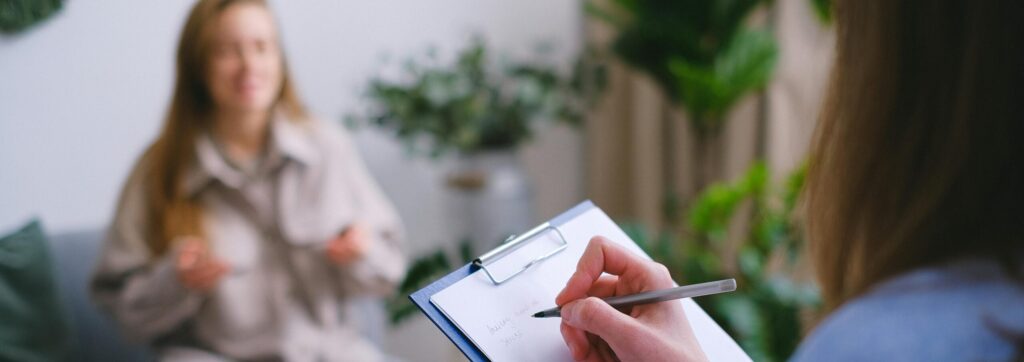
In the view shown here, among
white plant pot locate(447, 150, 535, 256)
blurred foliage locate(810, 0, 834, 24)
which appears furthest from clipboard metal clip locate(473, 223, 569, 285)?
blurred foliage locate(810, 0, 834, 24)

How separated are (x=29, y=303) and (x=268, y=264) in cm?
34

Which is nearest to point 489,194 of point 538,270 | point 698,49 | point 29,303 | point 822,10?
point 698,49

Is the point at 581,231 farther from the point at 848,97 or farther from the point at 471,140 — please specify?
the point at 471,140

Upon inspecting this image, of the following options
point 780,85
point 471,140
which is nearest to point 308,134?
point 471,140

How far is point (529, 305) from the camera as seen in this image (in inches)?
29.0

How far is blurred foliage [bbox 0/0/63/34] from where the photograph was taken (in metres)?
1.13

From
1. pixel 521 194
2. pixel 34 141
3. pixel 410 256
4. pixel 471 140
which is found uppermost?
pixel 34 141

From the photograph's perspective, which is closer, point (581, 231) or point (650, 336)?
point (650, 336)

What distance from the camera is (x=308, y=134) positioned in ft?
4.49

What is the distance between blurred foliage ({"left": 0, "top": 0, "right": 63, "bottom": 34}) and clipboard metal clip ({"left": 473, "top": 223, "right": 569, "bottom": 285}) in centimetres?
84

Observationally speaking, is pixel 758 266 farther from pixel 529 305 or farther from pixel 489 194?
pixel 529 305

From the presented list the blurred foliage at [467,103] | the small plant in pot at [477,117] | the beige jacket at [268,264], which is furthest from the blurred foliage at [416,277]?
the blurred foliage at [467,103]

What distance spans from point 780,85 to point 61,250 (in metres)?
1.69

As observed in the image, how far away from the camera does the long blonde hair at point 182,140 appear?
1.22m
